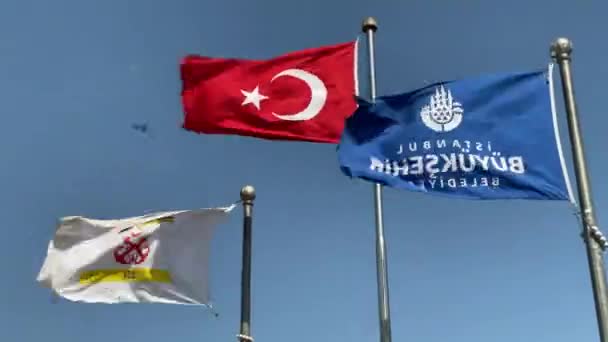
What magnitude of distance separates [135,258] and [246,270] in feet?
7.65

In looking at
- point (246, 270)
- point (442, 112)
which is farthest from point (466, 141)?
point (246, 270)

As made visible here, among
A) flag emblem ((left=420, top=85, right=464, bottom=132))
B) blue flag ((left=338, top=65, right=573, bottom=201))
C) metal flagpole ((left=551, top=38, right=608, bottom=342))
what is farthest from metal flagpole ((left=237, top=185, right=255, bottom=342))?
metal flagpole ((left=551, top=38, right=608, bottom=342))

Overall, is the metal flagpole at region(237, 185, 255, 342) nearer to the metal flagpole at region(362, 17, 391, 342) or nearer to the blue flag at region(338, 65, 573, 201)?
the metal flagpole at region(362, 17, 391, 342)

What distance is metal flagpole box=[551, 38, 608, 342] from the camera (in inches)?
362

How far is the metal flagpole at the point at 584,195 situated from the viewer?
30.1 ft

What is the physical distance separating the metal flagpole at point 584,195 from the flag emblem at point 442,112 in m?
1.48

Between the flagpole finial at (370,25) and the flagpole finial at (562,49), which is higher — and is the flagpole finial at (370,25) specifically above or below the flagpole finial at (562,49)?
above

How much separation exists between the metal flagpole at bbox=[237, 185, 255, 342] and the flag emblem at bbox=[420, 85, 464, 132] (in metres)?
4.36

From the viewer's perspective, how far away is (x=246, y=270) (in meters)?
14.3

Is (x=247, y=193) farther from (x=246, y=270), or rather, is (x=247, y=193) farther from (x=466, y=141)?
(x=466, y=141)

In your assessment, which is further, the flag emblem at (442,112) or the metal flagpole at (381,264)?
the metal flagpole at (381,264)

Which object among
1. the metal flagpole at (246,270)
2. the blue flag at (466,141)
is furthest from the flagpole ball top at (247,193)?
the blue flag at (466,141)

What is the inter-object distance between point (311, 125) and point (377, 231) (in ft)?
8.17

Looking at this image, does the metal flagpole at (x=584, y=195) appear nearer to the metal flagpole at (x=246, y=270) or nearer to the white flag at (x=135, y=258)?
the metal flagpole at (x=246, y=270)
